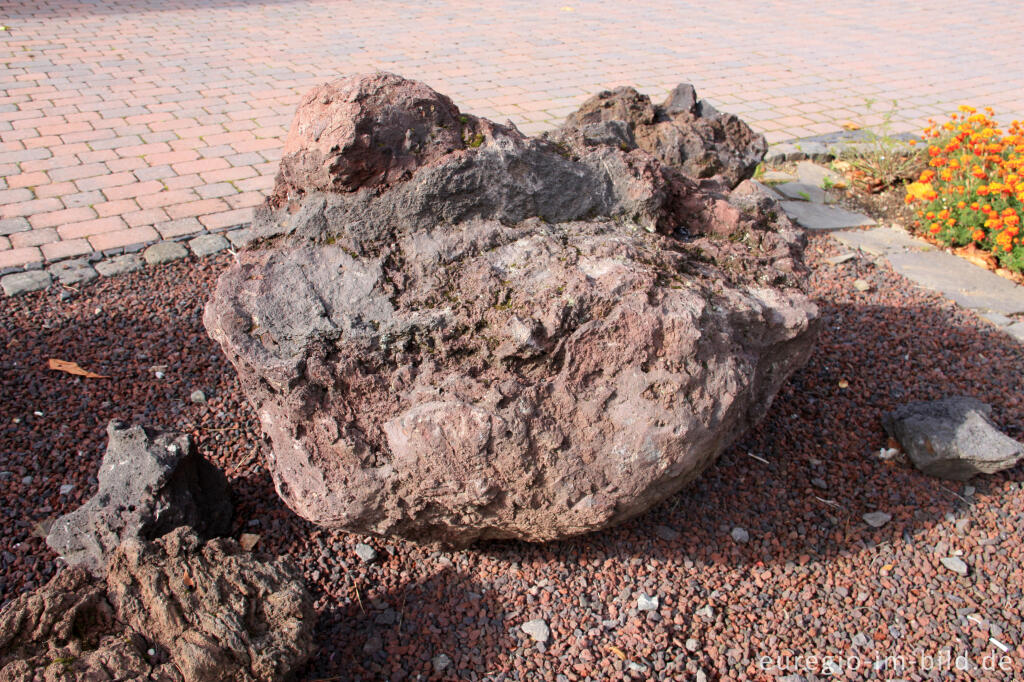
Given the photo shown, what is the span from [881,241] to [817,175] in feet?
3.68

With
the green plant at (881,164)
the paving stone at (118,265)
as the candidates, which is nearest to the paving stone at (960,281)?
the green plant at (881,164)

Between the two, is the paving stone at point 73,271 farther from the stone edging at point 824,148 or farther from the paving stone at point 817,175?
the paving stone at point 817,175

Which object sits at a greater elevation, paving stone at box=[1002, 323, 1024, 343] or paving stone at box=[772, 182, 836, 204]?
paving stone at box=[772, 182, 836, 204]

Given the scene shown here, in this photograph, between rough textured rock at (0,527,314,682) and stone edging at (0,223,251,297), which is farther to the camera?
stone edging at (0,223,251,297)

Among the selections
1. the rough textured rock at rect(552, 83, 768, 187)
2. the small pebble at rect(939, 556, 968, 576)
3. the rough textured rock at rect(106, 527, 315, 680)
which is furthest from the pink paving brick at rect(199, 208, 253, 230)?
the small pebble at rect(939, 556, 968, 576)

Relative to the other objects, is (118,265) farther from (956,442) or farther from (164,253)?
(956,442)

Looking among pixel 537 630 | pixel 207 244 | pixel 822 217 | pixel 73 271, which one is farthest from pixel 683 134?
pixel 73 271

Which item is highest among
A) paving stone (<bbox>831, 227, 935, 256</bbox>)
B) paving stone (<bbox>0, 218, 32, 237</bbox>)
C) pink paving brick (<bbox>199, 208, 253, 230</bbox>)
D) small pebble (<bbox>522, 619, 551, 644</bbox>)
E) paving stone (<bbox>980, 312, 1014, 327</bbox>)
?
paving stone (<bbox>831, 227, 935, 256</bbox>)

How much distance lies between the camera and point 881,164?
19.7 feet

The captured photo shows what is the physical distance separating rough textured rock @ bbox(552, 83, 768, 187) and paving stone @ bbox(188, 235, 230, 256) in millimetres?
2329

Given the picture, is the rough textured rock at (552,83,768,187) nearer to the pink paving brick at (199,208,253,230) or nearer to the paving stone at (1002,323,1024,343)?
the paving stone at (1002,323,1024,343)

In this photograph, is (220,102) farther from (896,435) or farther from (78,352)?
(896,435)

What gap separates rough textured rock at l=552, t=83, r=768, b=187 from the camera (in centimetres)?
454

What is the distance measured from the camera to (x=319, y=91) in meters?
2.56
